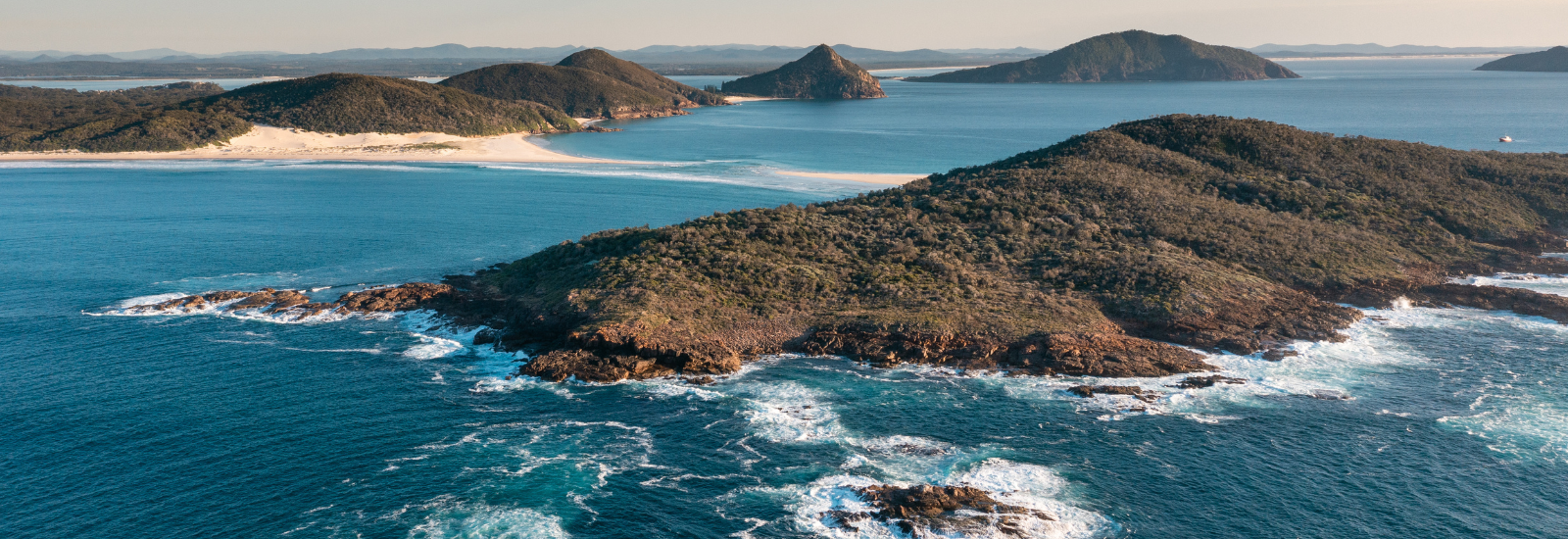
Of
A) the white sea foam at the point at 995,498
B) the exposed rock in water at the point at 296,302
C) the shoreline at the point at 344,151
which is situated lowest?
the white sea foam at the point at 995,498

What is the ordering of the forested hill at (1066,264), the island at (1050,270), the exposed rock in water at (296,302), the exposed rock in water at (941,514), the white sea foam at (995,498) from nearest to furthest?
the white sea foam at (995,498), the exposed rock in water at (941,514), the island at (1050,270), the forested hill at (1066,264), the exposed rock in water at (296,302)

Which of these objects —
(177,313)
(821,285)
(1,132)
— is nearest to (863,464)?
(821,285)

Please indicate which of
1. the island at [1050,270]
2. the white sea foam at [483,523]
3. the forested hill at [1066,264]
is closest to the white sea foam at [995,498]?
the white sea foam at [483,523]

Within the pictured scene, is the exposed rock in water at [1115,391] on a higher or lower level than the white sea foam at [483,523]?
higher

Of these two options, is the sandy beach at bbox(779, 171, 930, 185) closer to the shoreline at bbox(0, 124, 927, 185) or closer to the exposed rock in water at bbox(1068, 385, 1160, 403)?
the shoreline at bbox(0, 124, 927, 185)

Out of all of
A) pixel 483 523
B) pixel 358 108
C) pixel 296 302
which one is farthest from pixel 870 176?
pixel 358 108

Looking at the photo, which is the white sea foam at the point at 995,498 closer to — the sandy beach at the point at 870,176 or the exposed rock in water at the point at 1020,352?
the exposed rock in water at the point at 1020,352

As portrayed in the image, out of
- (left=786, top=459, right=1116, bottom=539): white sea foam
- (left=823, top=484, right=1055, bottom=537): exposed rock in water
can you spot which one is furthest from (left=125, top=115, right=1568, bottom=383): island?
(left=823, top=484, right=1055, bottom=537): exposed rock in water
